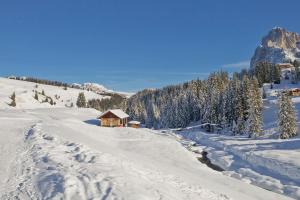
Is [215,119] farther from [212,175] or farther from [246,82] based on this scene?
[212,175]

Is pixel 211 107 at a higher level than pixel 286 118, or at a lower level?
higher

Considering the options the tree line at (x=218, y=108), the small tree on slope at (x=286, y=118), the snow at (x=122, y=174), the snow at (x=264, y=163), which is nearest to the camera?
the snow at (x=122, y=174)

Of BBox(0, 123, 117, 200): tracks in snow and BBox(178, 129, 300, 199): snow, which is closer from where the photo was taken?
BBox(0, 123, 117, 200): tracks in snow

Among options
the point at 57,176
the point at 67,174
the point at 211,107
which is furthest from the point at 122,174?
the point at 211,107

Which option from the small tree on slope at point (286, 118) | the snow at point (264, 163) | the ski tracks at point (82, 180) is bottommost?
the snow at point (264, 163)

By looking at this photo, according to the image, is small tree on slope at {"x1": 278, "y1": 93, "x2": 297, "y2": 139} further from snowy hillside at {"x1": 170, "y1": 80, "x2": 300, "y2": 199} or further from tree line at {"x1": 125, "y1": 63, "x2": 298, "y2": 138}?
snowy hillside at {"x1": 170, "y1": 80, "x2": 300, "y2": 199}

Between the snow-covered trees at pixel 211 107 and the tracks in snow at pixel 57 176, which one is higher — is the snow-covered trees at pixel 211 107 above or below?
above

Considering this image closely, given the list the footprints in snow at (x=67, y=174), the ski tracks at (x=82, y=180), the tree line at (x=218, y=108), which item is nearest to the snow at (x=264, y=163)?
the ski tracks at (x=82, y=180)

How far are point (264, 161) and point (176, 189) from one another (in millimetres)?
21523

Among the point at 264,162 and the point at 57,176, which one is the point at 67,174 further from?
the point at 264,162

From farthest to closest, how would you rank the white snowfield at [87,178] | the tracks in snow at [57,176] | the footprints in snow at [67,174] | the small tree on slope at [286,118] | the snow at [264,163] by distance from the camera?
1. the small tree on slope at [286,118]
2. the snow at [264,163]
3. the white snowfield at [87,178]
4. the tracks in snow at [57,176]
5. the footprints in snow at [67,174]

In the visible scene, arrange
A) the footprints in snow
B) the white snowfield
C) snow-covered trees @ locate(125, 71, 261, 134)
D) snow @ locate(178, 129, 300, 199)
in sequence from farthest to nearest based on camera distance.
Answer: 1. snow-covered trees @ locate(125, 71, 261, 134)
2. snow @ locate(178, 129, 300, 199)
3. the white snowfield
4. the footprints in snow

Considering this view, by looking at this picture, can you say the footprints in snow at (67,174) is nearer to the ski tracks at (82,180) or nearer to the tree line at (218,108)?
the ski tracks at (82,180)

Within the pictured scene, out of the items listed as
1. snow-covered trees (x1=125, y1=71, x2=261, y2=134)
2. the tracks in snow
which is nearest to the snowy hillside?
snow-covered trees (x1=125, y1=71, x2=261, y2=134)
